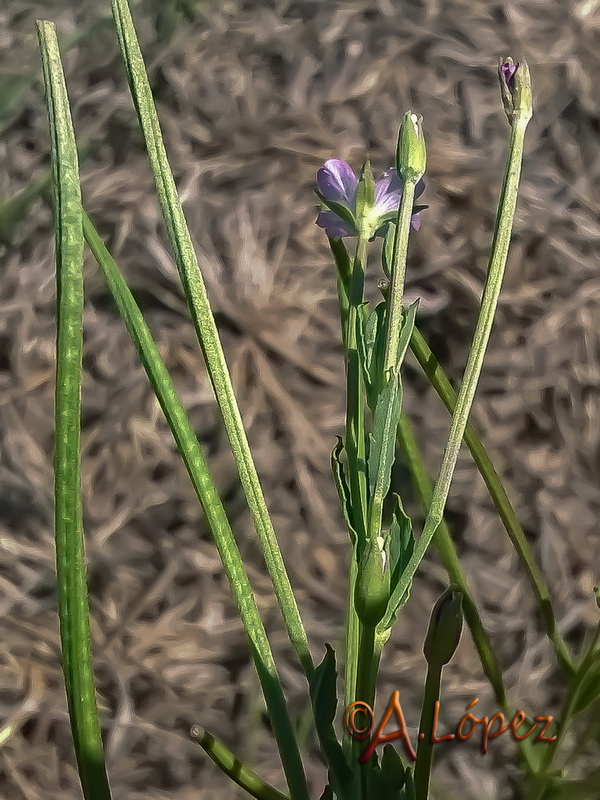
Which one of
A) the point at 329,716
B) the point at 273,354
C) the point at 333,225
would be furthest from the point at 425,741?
the point at 273,354

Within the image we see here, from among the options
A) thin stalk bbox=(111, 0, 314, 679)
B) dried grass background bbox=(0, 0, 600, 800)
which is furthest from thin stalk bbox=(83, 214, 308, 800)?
dried grass background bbox=(0, 0, 600, 800)

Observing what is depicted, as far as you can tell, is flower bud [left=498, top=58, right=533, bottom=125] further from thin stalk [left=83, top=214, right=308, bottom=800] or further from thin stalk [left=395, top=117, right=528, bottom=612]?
thin stalk [left=83, top=214, right=308, bottom=800]

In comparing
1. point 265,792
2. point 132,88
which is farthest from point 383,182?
point 265,792

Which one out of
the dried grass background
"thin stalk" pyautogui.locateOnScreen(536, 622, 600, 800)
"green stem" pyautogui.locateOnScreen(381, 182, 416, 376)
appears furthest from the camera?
the dried grass background

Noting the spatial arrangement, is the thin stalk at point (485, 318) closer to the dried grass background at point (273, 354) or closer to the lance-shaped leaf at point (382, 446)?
the lance-shaped leaf at point (382, 446)

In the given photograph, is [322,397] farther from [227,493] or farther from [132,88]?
[132,88]
